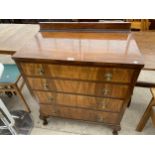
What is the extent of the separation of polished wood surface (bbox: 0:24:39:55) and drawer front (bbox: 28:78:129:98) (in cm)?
35

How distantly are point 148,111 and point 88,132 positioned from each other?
605 mm

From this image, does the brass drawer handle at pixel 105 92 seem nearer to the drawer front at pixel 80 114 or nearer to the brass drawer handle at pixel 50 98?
the drawer front at pixel 80 114

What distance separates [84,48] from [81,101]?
43 cm

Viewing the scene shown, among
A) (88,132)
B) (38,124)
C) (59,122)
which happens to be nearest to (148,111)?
(88,132)

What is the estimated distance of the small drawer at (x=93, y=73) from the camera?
90cm

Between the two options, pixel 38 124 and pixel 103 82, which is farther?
pixel 38 124

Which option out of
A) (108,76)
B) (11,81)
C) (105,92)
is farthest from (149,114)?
(11,81)

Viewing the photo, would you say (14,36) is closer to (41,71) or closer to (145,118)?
(41,71)

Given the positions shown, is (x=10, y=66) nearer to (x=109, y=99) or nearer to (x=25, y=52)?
(x=25, y=52)

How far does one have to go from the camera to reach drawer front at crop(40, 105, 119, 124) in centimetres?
132

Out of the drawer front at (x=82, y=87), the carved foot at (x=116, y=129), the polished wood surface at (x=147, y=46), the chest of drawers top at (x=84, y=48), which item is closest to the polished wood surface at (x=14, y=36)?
the chest of drawers top at (x=84, y=48)

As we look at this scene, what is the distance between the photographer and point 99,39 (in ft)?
3.58

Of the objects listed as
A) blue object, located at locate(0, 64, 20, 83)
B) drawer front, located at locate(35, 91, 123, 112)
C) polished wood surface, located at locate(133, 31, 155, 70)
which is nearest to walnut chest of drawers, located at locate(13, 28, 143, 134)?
drawer front, located at locate(35, 91, 123, 112)

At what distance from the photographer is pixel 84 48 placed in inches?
39.2
